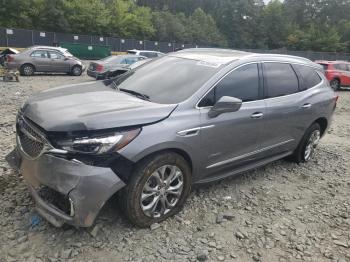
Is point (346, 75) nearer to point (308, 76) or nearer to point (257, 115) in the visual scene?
point (308, 76)

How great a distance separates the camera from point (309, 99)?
17.7 feet

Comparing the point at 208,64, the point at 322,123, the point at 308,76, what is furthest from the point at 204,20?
the point at 208,64

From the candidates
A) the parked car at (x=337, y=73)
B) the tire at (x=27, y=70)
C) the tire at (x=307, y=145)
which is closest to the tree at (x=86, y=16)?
the tire at (x=27, y=70)

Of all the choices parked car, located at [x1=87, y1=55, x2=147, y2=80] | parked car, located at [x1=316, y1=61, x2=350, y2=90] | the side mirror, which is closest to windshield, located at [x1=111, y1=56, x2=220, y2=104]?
the side mirror

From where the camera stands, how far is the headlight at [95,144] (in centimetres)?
306

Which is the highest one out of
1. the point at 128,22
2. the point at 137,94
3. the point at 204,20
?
the point at 204,20

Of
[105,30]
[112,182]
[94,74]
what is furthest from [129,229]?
[105,30]

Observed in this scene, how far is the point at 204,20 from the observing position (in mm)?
73312

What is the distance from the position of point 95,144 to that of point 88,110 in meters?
0.42

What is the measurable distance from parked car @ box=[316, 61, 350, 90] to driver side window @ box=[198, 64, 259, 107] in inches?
590

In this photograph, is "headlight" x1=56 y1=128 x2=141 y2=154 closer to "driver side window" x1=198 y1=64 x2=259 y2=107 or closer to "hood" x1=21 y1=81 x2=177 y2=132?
"hood" x1=21 y1=81 x2=177 y2=132

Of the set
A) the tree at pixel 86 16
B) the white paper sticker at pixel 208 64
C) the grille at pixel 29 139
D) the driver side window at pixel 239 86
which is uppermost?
the tree at pixel 86 16

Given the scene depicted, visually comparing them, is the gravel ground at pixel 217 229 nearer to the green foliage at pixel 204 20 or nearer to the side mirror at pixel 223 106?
the side mirror at pixel 223 106

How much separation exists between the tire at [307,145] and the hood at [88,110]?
115 inches
